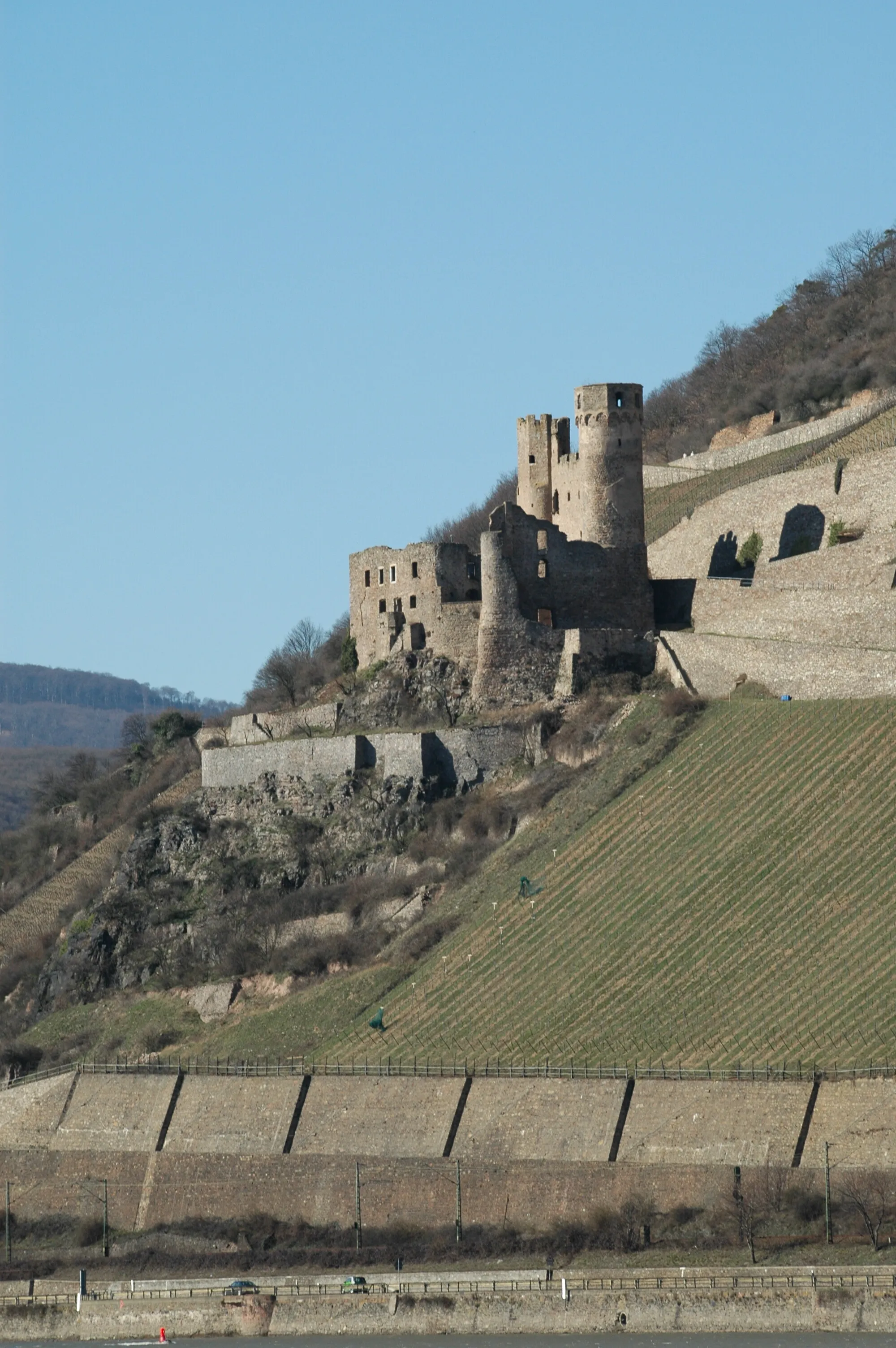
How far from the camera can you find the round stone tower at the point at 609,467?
2872 inches

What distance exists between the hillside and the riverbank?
560 centimetres

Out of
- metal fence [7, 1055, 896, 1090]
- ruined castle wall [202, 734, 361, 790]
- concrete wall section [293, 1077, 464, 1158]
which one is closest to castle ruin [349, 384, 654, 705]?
ruined castle wall [202, 734, 361, 790]

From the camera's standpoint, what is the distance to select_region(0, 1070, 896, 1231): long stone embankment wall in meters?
52.4

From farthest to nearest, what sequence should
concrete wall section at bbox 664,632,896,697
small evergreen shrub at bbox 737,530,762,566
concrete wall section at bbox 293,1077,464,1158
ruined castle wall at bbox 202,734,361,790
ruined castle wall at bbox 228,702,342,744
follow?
small evergreen shrub at bbox 737,530,762,566, ruined castle wall at bbox 228,702,342,744, ruined castle wall at bbox 202,734,361,790, concrete wall section at bbox 664,632,896,697, concrete wall section at bbox 293,1077,464,1158

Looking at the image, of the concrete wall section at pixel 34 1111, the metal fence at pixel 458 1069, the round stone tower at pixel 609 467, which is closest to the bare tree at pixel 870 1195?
the metal fence at pixel 458 1069

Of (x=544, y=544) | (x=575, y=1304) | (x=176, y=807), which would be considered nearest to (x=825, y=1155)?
(x=575, y=1304)

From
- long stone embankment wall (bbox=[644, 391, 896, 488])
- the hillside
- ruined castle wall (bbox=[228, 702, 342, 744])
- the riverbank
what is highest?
long stone embankment wall (bbox=[644, 391, 896, 488])

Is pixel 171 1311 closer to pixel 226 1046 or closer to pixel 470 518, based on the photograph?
pixel 226 1046

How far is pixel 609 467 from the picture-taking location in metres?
73.1

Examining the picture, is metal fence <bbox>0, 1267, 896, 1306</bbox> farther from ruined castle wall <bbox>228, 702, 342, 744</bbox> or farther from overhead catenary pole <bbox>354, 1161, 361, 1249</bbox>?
ruined castle wall <bbox>228, 702, 342, 744</bbox>

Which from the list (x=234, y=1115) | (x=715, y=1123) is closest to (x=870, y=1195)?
(x=715, y=1123)

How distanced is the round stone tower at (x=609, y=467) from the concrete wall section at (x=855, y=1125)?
23257mm

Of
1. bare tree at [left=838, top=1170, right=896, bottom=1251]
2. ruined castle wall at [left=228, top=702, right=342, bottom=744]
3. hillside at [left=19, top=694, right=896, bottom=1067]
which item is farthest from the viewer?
ruined castle wall at [left=228, top=702, right=342, bottom=744]

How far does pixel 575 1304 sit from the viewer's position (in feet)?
163
